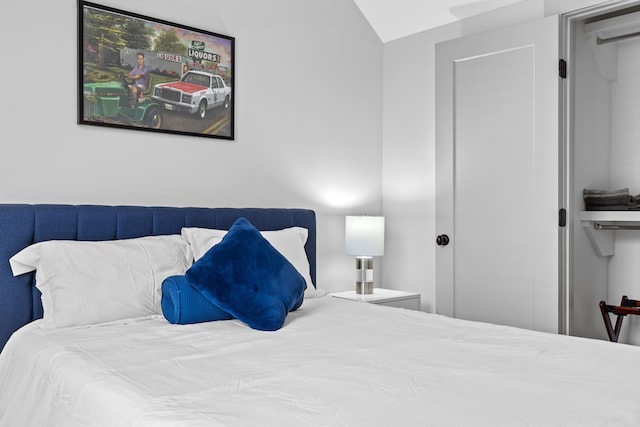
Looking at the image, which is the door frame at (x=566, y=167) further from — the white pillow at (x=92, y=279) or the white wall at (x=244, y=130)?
the white pillow at (x=92, y=279)

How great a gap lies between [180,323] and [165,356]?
0.51m

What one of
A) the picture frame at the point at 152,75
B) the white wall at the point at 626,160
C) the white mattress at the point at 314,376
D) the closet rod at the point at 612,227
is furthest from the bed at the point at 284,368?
the white wall at the point at 626,160

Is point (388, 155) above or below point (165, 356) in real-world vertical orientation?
above

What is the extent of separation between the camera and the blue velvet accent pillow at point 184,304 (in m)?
2.33

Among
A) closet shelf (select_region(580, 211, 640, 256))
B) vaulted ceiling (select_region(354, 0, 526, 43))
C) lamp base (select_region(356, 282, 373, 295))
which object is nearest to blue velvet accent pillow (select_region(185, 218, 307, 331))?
lamp base (select_region(356, 282, 373, 295))

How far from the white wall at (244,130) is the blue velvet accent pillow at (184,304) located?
2.46 ft

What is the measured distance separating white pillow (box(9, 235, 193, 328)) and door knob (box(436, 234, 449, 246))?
6.17 ft

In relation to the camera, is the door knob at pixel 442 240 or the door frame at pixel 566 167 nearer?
the door frame at pixel 566 167

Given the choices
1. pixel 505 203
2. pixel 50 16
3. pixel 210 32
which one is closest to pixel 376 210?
pixel 505 203

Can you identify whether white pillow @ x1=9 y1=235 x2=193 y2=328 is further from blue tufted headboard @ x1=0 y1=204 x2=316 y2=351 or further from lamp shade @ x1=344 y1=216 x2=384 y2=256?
lamp shade @ x1=344 y1=216 x2=384 y2=256

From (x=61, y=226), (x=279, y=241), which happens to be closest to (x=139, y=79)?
(x=61, y=226)

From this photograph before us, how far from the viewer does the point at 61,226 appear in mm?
2525

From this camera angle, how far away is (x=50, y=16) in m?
2.67

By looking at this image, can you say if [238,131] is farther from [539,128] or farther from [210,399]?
[210,399]
